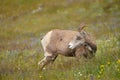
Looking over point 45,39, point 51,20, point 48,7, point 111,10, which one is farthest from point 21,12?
point 45,39

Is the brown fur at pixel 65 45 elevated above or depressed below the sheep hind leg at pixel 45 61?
above

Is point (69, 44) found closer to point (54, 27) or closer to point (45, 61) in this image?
point (45, 61)

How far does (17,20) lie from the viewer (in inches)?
1609

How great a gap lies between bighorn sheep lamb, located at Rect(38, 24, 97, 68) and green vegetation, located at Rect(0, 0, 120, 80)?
0.28 metres

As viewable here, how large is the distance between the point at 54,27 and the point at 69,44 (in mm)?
18564

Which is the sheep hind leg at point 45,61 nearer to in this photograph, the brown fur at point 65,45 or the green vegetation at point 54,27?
the brown fur at point 65,45

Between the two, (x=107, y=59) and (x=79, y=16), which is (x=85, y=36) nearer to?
(x=107, y=59)

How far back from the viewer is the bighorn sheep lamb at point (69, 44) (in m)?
12.4

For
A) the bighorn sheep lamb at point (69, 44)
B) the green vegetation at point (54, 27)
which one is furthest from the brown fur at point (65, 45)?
the green vegetation at point (54, 27)

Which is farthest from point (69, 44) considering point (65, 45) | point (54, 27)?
point (54, 27)

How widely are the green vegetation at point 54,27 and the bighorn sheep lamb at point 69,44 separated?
28 centimetres

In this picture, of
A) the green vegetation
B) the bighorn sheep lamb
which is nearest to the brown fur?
the bighorn sheep lamb

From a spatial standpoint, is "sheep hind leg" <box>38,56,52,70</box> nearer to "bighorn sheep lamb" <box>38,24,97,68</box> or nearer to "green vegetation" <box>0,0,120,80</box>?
"bighorn sheep lamb" <box>38,24,97,68</box>

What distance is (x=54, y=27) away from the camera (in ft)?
101
